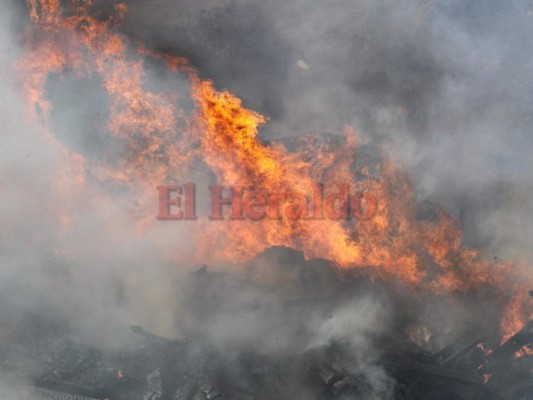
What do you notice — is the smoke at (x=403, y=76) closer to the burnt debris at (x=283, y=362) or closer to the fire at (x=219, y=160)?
the fire at (x=219, y=160)

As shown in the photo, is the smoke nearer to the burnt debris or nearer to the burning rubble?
the burning rubble

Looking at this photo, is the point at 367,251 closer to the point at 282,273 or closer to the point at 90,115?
the point at 282,273

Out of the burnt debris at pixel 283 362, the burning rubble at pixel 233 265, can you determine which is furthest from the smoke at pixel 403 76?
the burnt debris at pixel 283 362

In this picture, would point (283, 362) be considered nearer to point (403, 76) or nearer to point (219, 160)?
point (219, 160)

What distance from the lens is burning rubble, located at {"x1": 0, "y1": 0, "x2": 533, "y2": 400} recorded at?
983cm

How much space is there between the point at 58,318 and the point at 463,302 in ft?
33.7

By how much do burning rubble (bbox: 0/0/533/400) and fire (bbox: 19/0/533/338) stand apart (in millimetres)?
37

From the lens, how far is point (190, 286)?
1161 cm

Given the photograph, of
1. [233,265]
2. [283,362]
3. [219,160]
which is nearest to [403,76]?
[219,160]

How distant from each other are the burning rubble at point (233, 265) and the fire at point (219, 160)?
0.04 metres

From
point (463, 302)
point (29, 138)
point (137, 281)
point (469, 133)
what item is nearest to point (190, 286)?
point (137, 281)

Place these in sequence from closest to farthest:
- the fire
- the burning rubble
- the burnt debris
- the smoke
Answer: the burnt debris
the burning rubble
the smoke
the fire

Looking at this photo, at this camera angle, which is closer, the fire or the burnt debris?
the burnt debris

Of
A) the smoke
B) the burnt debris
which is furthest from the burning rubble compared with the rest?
the smoke
